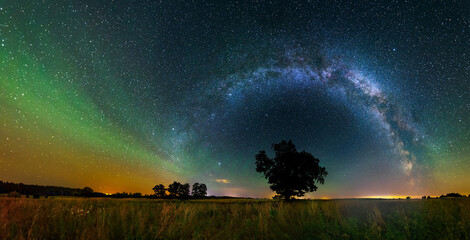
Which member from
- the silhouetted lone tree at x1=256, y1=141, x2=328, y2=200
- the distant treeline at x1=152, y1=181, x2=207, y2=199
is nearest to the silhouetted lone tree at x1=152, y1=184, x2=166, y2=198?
the distant treeline at x1=152, y1=181, x2=207, y2=199

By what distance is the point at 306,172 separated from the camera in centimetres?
3850

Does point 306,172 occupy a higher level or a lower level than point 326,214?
higher

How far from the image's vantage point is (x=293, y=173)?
3828cm

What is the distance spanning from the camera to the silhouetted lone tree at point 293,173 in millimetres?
37906

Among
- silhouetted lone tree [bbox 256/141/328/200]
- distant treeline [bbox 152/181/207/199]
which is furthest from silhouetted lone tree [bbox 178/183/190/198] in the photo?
silhouetted lone tree [bbox 256/141/328/200]

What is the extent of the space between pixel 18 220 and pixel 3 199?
9.03 ft

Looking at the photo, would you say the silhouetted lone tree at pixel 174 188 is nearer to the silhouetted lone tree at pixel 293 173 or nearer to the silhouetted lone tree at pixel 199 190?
the silhouetted lone tree at pixel 199 190

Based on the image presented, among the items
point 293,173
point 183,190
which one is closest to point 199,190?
point 183,190

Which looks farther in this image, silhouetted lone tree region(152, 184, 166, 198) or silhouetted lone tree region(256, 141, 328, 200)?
silhouetted lone tree region(152, 184, 166, 198)

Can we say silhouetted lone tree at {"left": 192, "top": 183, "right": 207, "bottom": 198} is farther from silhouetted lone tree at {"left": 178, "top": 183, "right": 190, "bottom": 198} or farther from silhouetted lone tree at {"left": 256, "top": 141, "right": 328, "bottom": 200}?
silhouetted lone tree at {"left": 256, "top": 141, "right": 328, "bottom": 200}

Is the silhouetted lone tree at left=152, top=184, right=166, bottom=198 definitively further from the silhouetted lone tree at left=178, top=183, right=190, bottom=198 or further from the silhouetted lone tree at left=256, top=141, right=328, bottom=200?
the silhouetted lone tree at left=256, top=141, right=328, bottom=200

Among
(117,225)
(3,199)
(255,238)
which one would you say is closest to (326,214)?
(255,238)

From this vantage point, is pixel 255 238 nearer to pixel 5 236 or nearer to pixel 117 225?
pixel 117 225

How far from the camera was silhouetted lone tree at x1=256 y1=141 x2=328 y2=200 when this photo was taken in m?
37.9
